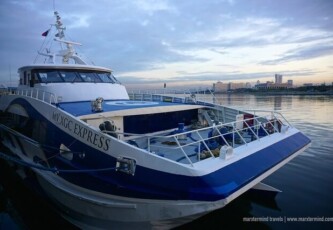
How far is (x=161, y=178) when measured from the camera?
5.31 meters

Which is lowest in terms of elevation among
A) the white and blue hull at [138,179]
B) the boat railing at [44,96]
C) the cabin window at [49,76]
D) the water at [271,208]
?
the water at [271,208]

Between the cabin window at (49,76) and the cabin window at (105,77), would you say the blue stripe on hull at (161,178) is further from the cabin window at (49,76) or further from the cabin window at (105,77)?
the cabin window at (105,77)

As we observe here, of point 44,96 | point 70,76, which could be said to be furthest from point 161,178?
point 70,76

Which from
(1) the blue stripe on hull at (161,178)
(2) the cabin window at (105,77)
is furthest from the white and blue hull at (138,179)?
(2) the cabin window at (105,77)

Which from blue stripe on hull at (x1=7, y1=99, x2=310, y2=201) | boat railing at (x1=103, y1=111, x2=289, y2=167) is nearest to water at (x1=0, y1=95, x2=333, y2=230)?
blue stripe on hull at (x1=7, y1=99, x2=310, y2=201)

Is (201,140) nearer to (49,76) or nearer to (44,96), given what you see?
(44,96)

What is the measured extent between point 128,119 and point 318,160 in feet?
33.6

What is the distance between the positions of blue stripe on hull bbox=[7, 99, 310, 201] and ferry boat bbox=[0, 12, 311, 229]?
0.07ft

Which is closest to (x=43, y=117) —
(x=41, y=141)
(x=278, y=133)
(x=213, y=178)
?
(x=41, y=141)

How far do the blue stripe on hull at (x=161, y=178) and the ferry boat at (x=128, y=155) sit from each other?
2 cm

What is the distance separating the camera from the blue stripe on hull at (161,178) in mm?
5109

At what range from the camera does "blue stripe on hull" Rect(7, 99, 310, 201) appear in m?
5.11

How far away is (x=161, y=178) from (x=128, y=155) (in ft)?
2.90

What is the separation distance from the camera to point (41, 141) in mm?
8422
